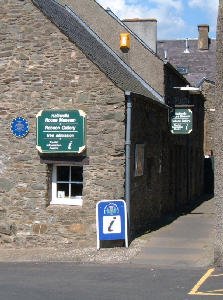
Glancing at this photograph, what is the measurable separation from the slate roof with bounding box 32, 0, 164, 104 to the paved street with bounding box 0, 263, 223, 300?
20.0 ft

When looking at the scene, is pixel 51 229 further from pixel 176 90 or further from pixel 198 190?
pixel 198 190

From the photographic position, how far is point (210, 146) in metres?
37.2

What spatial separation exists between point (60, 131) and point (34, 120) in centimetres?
82

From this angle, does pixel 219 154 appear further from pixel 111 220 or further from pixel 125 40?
pixel 125 40

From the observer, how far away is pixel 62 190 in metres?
16.3

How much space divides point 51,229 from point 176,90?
9192 mm

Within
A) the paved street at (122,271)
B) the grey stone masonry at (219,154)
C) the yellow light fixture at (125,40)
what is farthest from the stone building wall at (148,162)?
the grey stone masonry at (219,154)

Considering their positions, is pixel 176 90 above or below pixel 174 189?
above

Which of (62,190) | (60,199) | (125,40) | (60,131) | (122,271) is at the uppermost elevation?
(125,40)

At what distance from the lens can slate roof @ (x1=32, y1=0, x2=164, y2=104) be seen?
17750 millimetres

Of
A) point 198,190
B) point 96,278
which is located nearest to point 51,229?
point 96,278

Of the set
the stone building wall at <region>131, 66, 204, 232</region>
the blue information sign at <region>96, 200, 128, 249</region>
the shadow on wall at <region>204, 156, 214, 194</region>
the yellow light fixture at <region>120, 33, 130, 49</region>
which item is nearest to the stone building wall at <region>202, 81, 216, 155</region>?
the shadow on wall at <region>204, 156, 214, 194</region>

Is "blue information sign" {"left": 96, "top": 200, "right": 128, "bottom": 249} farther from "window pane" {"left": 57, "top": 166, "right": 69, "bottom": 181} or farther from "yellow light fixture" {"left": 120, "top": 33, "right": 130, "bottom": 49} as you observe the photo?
"yellow light fixture" {"left": 120, "top": 33, "right": 130, "bottom": 49}

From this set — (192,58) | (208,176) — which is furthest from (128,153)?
(192,58)
